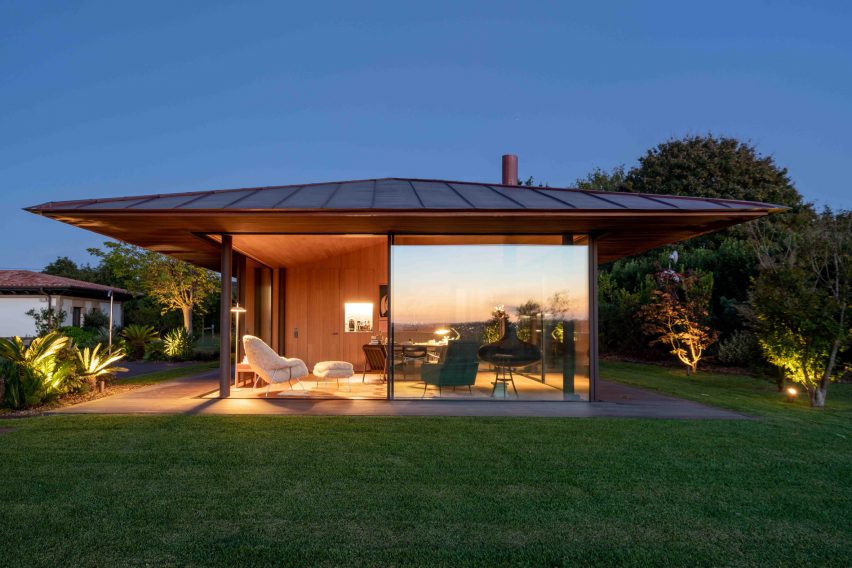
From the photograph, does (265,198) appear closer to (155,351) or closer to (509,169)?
(509,169)

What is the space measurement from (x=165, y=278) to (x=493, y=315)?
717 inches

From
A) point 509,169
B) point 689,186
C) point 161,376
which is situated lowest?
point 161,376

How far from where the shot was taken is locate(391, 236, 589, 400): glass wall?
8508 mm

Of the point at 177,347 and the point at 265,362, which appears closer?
the point at 265,362

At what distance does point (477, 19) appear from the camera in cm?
2823

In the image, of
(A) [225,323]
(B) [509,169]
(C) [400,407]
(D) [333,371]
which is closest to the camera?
(C) [400,407]

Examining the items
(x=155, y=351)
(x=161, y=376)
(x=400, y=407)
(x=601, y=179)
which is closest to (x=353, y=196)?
(x=400, y=407)

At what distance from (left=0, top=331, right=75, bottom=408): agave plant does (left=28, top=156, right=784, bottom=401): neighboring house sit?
184 centimetres

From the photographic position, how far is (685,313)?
13414 mm

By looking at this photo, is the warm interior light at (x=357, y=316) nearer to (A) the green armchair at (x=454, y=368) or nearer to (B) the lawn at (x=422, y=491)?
(A) the green armchair at (x=454, y=368)

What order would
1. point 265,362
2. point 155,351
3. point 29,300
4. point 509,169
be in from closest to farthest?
point 265,362 < point 509,169 < point 155,351 < point 29,300

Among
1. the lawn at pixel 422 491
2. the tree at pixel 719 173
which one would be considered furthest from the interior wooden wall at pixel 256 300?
the tree at pixel 719 173

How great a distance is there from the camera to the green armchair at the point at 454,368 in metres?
8.48

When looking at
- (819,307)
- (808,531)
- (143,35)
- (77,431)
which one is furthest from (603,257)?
(143,35)
